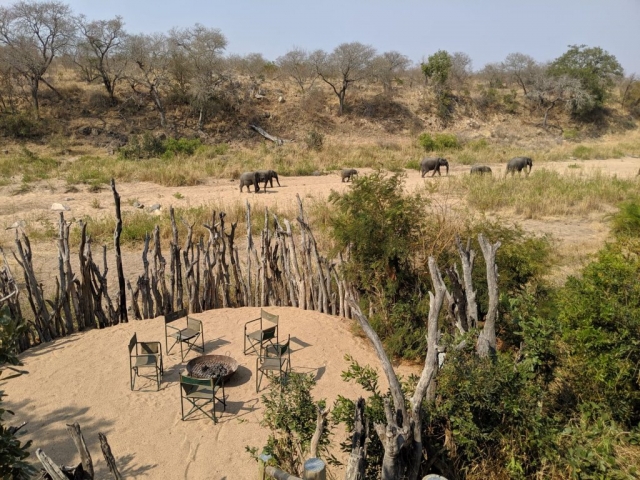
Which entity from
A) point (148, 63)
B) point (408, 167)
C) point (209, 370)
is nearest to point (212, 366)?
point (209, 370)

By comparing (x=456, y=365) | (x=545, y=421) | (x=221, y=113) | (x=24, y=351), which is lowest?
(x=24, y=351)

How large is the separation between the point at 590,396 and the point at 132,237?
8.58 meters

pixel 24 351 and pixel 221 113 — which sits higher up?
pixel 221 113

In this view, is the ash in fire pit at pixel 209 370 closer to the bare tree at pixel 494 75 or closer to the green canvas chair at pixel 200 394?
the green canvas chair at pixel 200 394

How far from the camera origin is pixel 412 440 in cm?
301

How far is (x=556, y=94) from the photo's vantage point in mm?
31141

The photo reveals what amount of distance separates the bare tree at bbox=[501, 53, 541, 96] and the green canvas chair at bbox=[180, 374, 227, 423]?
33321 millimetres

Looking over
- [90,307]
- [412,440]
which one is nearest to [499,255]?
[412,440]

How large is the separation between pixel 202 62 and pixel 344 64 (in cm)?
815

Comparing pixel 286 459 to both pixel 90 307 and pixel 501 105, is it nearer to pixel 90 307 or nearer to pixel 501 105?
pixel 90 307

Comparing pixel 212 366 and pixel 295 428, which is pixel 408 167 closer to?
pixel 212 366

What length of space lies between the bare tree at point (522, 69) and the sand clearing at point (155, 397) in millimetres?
31858

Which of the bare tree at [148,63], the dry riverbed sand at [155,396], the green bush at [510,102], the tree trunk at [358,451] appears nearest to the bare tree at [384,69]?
the green bush at [510,102]

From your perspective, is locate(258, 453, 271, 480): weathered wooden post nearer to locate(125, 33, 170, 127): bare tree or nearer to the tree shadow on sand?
the tree shadow on sand
